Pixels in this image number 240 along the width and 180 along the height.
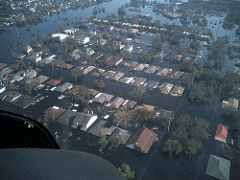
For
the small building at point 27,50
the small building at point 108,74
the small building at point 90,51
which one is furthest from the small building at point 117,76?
the small building at point 27,50

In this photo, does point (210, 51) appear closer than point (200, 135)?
No

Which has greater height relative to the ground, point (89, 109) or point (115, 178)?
point (115, 178)

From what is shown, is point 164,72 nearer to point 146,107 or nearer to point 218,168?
point 146,107

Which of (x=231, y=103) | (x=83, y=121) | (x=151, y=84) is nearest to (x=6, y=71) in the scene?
(x=83, y=121)

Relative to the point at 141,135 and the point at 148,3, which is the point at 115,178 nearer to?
the point at 141,135

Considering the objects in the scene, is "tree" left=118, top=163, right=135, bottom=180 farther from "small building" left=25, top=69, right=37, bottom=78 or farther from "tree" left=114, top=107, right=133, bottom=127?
"small building" left=25, top=69, right=37, bottom=78

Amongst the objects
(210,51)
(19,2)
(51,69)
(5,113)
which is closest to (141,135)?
(5,113)
